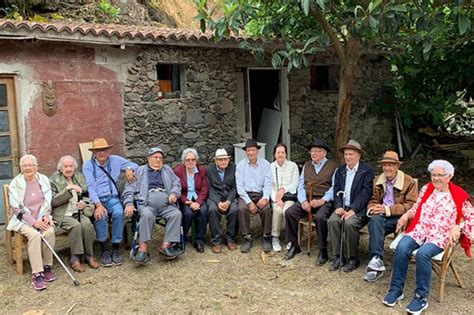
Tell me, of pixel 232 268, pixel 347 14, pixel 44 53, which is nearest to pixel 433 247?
pixel 232 268

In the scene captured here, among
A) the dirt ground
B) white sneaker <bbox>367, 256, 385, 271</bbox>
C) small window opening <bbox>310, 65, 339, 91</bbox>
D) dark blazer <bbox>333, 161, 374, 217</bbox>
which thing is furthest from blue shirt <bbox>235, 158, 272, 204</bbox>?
small window opening <bbox>310, 65, 339, 91</bbox>

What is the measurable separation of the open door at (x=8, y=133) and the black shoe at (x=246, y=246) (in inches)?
120

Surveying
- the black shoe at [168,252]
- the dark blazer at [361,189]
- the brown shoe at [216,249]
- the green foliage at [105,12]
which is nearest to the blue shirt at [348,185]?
the dark blazer at [361,189]

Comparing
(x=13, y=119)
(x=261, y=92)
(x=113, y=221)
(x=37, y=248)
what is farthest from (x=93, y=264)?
(x=261, y=92)

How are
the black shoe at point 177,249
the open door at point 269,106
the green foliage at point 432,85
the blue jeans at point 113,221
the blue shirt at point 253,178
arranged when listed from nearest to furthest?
the blue jeans at point 113,221
the black shoe at point 177,249
the blue shirt at point 253,178
the green foliage at point 432,85
the open door at point 269,106

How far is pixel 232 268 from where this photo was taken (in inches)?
185

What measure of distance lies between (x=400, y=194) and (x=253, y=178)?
5.35 feet

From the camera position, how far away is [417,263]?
12.1 feet

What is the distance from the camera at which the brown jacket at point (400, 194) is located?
14.1 ft

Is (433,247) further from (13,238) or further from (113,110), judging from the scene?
(113,110)

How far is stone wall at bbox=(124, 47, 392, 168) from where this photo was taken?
6664 millimetres

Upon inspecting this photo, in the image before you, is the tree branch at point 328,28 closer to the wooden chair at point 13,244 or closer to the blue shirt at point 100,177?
the blue shirt at point 100,177

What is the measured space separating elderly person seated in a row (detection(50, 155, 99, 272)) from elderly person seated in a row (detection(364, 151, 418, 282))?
2673 millimetres

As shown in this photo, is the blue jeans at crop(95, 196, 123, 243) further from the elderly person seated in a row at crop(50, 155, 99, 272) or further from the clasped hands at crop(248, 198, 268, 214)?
the clasped hands at crop(248, 198, 268, 214)
